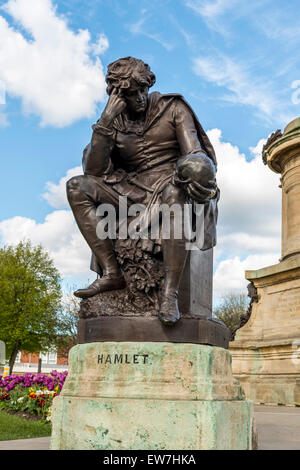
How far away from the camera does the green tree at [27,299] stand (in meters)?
35.5

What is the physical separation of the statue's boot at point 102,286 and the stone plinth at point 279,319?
30.8ft

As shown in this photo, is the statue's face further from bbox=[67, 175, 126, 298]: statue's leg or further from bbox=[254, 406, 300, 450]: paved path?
bbox=[254, 406, 300, 450]: paved path

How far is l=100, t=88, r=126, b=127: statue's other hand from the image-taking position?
16.0 feet

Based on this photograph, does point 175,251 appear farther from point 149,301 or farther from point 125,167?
point 125,167

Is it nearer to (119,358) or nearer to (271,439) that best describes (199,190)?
(119,358)

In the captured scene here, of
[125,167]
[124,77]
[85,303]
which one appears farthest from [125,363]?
[124,77]

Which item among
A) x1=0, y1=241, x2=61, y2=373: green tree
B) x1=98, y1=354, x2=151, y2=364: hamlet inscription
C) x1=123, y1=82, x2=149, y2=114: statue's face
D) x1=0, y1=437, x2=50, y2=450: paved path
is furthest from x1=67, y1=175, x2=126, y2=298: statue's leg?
x1=0, y1=241, x2=61, y2=373: green tree

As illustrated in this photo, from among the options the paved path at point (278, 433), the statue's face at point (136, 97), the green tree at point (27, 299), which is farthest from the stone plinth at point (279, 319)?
the green tree at point (27, 299)

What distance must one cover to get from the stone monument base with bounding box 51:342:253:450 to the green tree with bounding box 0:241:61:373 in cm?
3200

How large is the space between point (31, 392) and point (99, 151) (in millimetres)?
6260

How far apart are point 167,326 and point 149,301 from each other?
1.15ft

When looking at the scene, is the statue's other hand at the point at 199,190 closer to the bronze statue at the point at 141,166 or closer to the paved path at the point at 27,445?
the bronze statue at the point at 141,166

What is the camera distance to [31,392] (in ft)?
32.2

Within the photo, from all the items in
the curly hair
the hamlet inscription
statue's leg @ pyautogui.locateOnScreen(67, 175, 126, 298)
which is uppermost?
the curly hair
